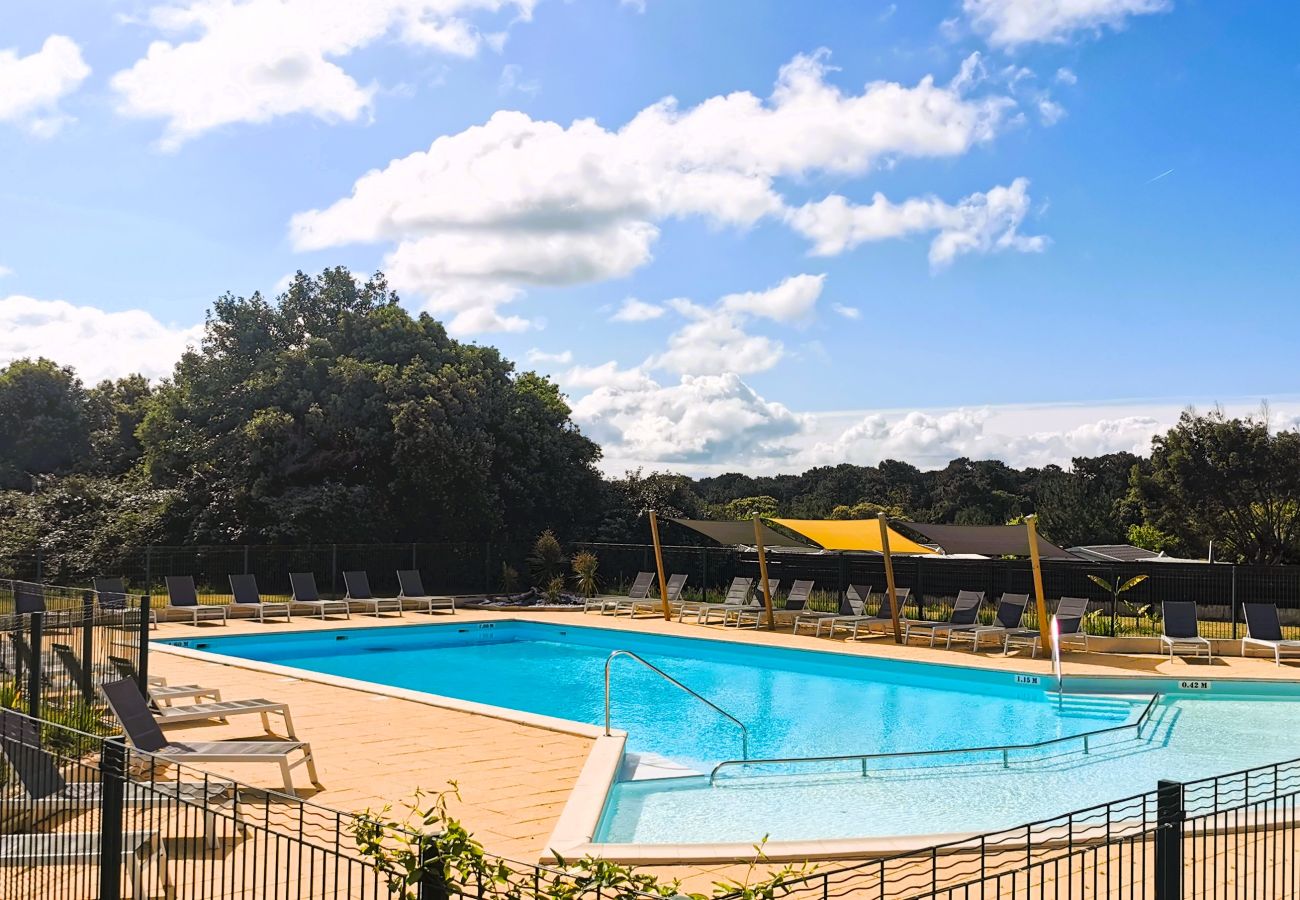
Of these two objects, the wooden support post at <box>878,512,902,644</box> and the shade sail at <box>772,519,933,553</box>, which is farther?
the shade sail at <box>772,519,933,553</box>

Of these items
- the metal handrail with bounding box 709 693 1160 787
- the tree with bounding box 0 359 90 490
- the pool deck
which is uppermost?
the tree with bounding box 0 359 90 490

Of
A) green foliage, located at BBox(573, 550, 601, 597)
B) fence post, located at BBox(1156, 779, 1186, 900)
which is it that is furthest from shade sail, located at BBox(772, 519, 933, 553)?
fence post, located at BBox(1156, 779, 1186, 900)

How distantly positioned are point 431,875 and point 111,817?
2215 mm

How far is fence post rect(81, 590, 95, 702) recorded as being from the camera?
8688 millimetres

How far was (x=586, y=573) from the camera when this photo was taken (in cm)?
2511

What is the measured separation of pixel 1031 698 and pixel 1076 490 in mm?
28943

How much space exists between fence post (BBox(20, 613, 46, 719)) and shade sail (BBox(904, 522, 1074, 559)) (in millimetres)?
13576

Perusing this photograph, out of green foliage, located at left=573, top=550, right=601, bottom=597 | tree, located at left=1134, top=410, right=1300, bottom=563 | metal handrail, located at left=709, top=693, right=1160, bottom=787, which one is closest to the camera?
metal handrail, located at left=709, top=693, right=1160, bottom=787

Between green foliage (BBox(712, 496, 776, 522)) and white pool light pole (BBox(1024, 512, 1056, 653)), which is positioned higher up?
green foliage (BBox(712, 496, 776, 522))

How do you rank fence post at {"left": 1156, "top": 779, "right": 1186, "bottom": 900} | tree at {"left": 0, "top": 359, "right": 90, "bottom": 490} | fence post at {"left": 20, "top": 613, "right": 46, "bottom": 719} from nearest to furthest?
fence post at {"left": 1156, "top": 779, "right": 1186, "bottom": 900} < fence post at {"left": 20, "top": 613, "right": 46, "bottom": 719} < tree at {"left": 0, "top": 359, "right": 90, "bottom": 490}

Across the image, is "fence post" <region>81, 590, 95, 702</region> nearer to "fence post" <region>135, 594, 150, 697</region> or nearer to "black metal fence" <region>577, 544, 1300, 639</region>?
"fence post" <region>135, 594, 150, 697</region>

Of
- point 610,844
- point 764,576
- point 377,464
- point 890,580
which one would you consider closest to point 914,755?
point 610,844

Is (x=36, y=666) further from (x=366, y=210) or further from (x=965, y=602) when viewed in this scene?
(x=965, y=602)

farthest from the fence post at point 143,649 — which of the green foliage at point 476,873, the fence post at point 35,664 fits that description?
the green foliage at point 476,873
